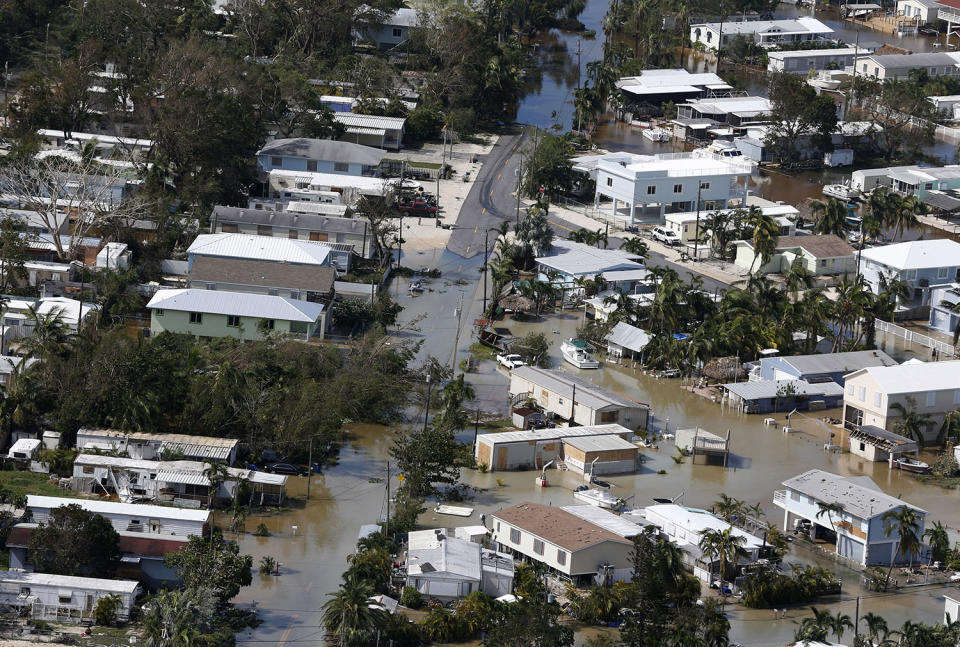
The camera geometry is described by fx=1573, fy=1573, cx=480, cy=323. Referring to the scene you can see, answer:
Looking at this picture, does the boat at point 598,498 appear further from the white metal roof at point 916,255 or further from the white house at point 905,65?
the white house at point 905,65

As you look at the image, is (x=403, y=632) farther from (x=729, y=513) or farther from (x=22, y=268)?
(x=22, y=268)

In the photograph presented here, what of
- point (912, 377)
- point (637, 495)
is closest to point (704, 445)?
point (637, 495)

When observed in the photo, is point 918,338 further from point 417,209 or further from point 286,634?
point 286,634

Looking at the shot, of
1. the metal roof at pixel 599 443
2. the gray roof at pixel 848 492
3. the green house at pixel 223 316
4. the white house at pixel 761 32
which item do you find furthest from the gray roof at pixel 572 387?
the white house at pixel 761 32

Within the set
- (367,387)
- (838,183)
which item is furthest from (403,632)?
(838,183)

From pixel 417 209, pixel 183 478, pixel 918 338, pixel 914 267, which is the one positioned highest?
pixel 914 267

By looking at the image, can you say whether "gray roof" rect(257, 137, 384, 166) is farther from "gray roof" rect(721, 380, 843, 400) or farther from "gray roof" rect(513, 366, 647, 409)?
"gray roof" rect(721, 380, 843, 400)
